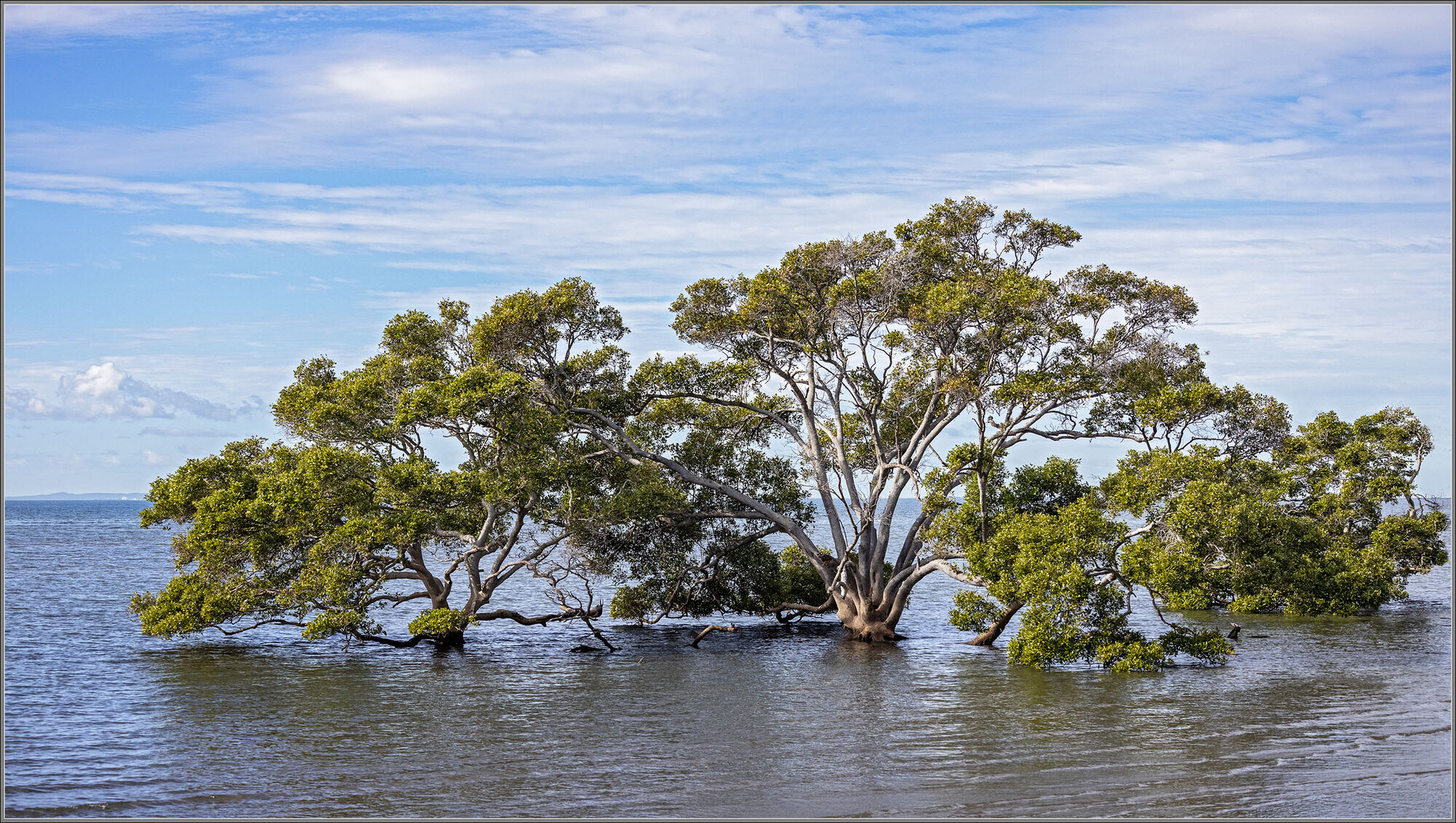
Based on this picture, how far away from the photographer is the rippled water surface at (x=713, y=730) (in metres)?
16.5

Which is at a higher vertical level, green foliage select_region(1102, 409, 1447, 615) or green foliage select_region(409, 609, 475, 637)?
green foliage select_region(1102, 409, 1447, 615)

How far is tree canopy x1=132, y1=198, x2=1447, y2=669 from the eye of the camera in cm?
2850

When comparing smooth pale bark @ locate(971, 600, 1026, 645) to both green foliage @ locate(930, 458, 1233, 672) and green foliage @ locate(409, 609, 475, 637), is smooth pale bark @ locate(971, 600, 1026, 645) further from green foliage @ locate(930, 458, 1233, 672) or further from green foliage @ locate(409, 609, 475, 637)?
green foliage @ locate(409, 609, 475, 637)

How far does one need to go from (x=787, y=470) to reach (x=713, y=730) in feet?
54.6

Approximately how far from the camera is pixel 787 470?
37.7 metres

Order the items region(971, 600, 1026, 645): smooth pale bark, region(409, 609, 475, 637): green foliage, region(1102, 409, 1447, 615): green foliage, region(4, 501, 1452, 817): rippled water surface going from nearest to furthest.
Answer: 1. region(4, 501, 1452, 817): rippled water surface
2. region(1102, 409, 1447, 615): green foliage
3. region(409, 609, 475, 637): green foliage
4. region(971, 600, 1026, 645): smooth pale bark

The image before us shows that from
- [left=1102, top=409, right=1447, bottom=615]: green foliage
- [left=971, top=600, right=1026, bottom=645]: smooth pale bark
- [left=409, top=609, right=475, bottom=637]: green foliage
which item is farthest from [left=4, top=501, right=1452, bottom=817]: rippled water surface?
[left=1102, top=409, right=1447, bottom=615]: green foliage

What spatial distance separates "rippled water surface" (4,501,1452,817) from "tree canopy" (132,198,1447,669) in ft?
6.79

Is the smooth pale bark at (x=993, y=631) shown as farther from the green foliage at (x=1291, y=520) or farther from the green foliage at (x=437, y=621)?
the green foliage at (x=437, y=621)

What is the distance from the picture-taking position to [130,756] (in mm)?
19438

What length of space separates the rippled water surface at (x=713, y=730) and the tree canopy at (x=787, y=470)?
2.07m

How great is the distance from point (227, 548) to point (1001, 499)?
22.3 m

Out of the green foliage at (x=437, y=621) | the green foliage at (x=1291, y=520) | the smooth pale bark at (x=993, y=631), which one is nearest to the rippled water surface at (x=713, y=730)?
the smooth pale bark at (x=993, y=631)

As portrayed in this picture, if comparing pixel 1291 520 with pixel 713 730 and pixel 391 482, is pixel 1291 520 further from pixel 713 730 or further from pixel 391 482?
pixel 391 482
